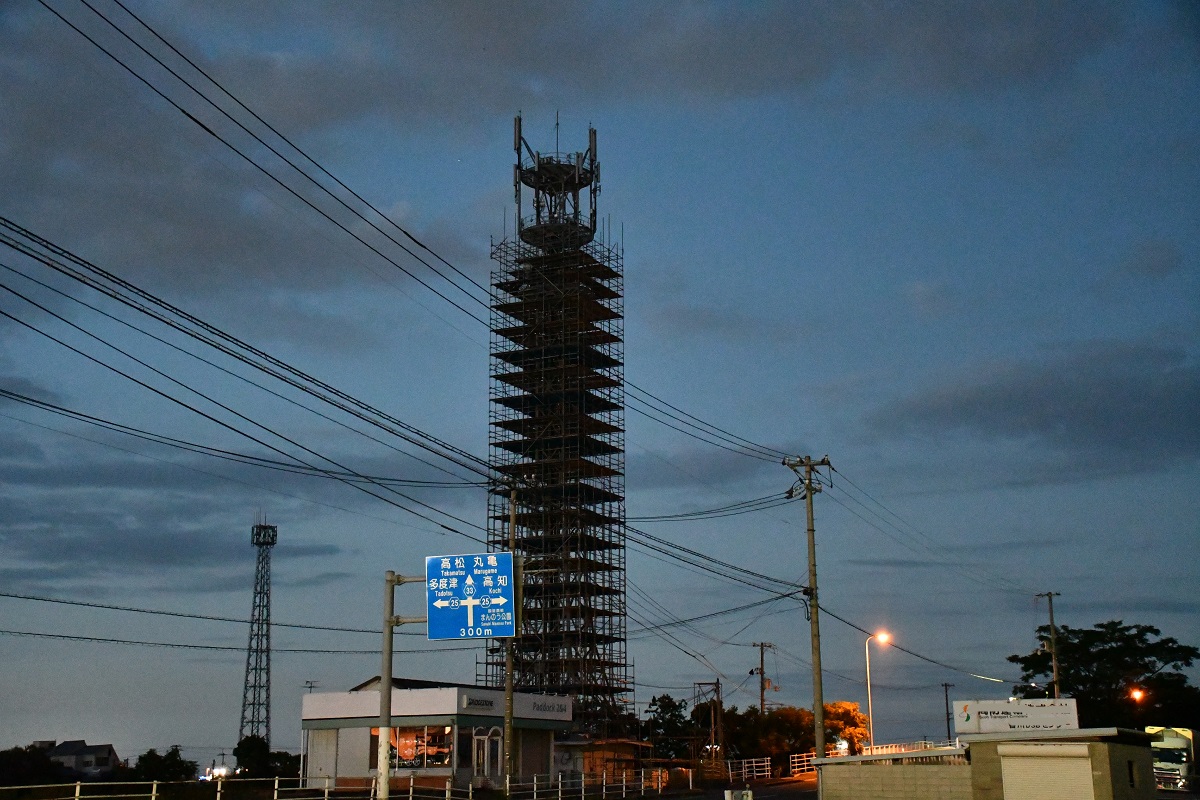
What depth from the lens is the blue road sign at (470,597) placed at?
28.9 m

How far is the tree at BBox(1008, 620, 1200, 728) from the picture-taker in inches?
3836

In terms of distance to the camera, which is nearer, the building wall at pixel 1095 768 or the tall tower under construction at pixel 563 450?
the building wall at pixel 1095 768

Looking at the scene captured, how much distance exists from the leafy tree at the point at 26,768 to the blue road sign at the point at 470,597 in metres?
35.8

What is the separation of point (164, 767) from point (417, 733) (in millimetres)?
18982

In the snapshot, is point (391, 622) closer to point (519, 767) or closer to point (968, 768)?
point (968, 768)

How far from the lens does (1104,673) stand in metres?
101

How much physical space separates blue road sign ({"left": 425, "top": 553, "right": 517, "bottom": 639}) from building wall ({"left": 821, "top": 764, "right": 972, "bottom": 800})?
1632cm

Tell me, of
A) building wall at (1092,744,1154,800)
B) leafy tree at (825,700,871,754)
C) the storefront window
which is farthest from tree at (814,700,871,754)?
building wall at (1092,744,1154,800)

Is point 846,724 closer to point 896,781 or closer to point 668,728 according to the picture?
point 668,728

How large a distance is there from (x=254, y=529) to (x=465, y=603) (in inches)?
3286

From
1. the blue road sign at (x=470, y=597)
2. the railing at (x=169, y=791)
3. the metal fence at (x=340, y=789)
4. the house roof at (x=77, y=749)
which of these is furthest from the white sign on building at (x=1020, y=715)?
the house roof at (x=77, y=749)

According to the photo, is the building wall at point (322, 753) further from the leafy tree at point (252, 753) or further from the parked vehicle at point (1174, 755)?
the parked vehicle at point (1174, 755)

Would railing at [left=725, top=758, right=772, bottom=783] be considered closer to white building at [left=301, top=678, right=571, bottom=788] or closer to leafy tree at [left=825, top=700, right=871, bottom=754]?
leafy tree at [left=825, top=700, right=871, bottom=754]

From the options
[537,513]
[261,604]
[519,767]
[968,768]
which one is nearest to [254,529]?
[261,604]
